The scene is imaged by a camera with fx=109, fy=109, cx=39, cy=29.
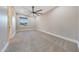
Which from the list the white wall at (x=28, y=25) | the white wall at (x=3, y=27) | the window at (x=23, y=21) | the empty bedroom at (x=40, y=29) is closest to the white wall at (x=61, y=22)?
the empty bedroom at (x=40, y=29)

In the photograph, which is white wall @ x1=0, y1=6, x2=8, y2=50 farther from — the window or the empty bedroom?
the window

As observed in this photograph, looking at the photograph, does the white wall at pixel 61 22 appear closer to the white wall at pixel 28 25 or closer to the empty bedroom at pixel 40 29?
the empty bedroom at pixel 40 29

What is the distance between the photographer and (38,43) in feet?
8.24

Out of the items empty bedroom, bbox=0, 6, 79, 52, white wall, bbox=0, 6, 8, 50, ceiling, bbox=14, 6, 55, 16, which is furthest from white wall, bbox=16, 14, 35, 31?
white wall, bbox=0, 6, 8, 50

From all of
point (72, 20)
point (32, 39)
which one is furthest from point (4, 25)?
point (72, 20)

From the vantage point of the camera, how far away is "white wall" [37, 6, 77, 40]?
2488mm

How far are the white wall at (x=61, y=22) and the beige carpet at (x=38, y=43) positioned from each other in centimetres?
17

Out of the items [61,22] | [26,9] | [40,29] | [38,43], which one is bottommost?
[38,43]

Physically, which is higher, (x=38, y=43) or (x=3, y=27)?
(x=3, y=27)

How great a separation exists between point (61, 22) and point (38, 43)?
72 cm

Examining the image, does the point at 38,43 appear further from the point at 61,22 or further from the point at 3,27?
the point at 3,27

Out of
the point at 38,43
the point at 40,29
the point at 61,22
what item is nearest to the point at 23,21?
the point at 40,29
